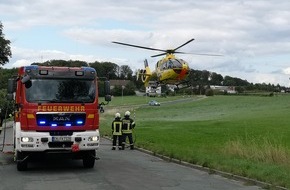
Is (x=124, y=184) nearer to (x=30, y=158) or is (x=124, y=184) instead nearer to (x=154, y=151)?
(x=30, y=158)

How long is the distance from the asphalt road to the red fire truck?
2.50ft

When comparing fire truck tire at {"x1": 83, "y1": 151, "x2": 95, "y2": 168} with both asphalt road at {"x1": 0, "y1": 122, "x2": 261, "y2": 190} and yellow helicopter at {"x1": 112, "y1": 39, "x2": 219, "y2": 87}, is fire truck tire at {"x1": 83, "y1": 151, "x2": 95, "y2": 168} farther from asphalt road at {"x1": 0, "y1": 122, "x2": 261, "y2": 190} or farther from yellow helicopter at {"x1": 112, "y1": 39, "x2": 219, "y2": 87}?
yellow helicopter at {"x1": 112, "y1": 39, "x2": 219, "y2": 87}

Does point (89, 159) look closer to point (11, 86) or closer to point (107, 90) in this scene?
point (107, 90)

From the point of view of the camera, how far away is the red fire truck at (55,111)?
14070mm

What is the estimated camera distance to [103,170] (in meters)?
15.2

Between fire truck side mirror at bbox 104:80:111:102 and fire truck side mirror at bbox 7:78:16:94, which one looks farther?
fire truck side mirror at bbox 104:80:111:102

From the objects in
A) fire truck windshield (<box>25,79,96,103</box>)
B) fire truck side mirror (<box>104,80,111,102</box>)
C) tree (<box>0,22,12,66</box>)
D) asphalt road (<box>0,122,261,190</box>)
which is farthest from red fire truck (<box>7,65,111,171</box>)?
tree (<box>0,22,12,66</box>)

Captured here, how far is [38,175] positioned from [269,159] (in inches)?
287

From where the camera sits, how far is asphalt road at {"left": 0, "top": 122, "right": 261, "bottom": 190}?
11.7 m

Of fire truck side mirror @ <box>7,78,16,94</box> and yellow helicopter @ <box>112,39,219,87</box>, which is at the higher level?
yellow helicopter @ <box>112,39,219,87</box>

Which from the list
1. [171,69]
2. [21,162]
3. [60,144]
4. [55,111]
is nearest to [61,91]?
[55,111]

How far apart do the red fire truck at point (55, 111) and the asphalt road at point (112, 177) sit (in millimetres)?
761

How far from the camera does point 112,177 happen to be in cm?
1341

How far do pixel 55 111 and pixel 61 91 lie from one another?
0.67 meters
